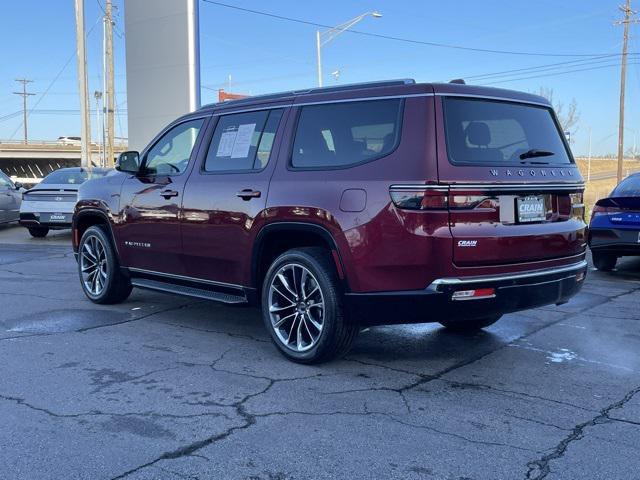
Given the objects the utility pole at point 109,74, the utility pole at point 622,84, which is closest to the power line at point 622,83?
the utility pole at point 622,84

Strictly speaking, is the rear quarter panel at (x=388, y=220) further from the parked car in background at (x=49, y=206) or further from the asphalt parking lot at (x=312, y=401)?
the parked car in background at (x=49, y=206)

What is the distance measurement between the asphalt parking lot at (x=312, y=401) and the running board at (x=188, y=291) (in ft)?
1.19

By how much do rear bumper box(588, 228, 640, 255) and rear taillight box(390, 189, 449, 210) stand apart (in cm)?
561

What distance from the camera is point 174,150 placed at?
6.39 m

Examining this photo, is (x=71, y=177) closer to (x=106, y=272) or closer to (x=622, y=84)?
(x=106, y=272)

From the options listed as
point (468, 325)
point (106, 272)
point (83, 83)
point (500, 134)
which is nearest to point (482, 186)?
point (500, 134)

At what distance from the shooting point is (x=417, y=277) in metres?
4.36

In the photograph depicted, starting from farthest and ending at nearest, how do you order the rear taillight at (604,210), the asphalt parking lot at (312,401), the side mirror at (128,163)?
the rear taillight at (604,210)
the side mirror at (128,163)
the asphalt parking lot at (312,401)

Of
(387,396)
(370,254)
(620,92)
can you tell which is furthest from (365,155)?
(620,92)

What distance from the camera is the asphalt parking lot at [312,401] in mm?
3375

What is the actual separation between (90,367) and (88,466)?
5.69 feet

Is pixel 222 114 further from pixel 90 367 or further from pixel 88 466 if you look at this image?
pixel 88 466

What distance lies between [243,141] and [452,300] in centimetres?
233

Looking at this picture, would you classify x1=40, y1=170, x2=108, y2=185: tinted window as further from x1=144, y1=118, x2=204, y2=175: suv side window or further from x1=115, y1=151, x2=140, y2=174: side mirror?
x1=144, y1=118, x2=204, y2=175: suv side window
